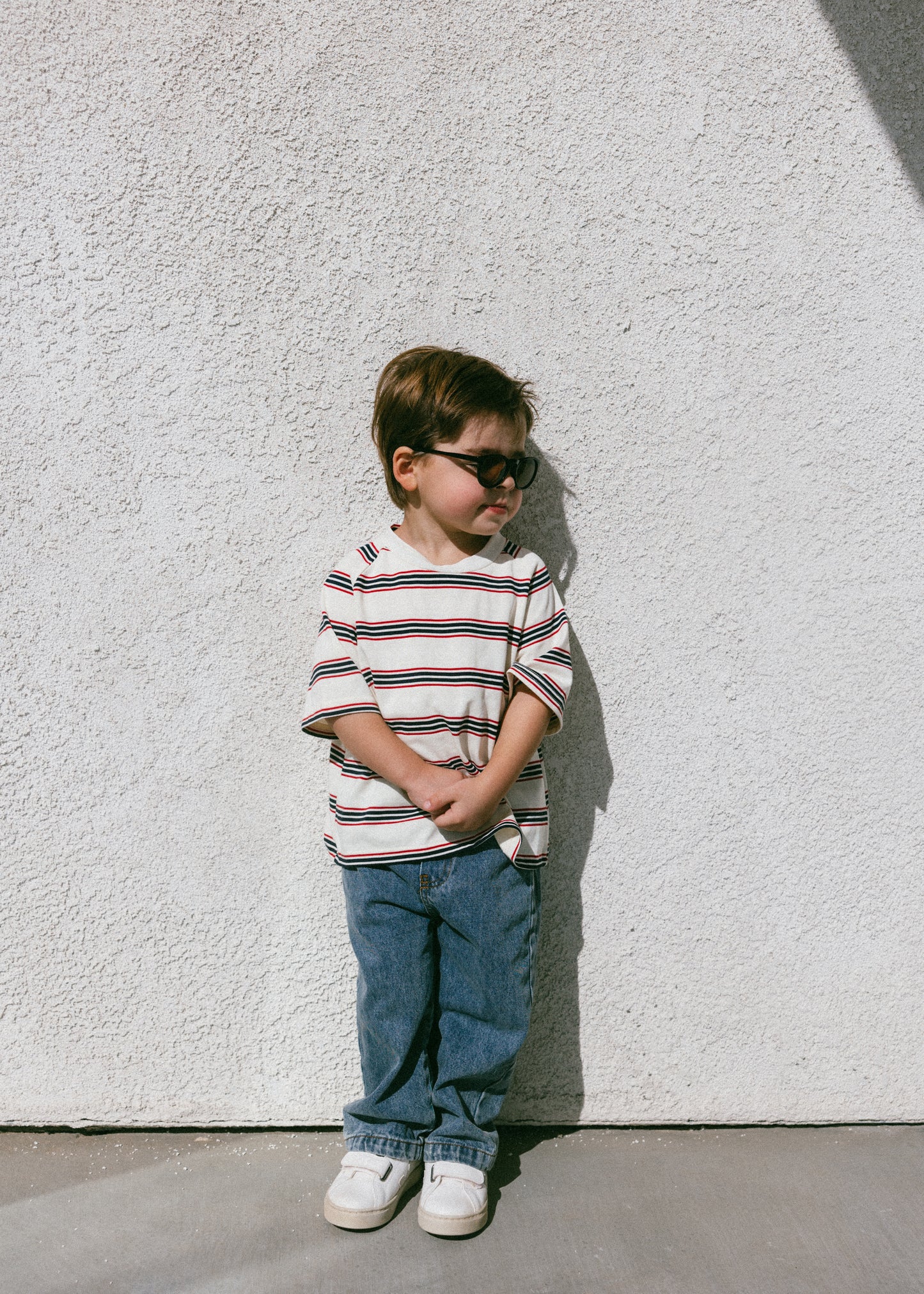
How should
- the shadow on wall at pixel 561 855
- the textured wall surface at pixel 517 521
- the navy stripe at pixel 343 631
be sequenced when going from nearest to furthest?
the navy stripe at pixel 343 631, the textured wall surface at pixel 517 521, the shadow on wall at pixel 561 855

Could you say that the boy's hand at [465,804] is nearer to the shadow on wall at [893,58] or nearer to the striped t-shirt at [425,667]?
the striped t-shirt at [425,667]

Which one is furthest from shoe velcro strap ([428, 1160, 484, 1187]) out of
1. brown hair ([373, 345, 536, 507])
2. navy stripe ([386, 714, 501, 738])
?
brown hair ([373, 345, 536, 507])

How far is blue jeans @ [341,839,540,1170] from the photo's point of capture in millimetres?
1756

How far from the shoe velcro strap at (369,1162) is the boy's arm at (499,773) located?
2.40 ft

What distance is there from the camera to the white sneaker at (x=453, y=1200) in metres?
1.76

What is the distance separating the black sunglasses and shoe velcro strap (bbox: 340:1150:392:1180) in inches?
53.8

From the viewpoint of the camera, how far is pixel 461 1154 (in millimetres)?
1832

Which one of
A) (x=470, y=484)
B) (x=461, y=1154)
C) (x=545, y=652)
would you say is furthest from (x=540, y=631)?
(x=461, y=1154)

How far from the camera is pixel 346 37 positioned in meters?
1.82

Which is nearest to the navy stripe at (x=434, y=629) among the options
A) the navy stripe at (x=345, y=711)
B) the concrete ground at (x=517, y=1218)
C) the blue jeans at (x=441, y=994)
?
the navy stripe at (x=345, y=711)

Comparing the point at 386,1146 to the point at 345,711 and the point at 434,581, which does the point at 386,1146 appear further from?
the point at 434,581

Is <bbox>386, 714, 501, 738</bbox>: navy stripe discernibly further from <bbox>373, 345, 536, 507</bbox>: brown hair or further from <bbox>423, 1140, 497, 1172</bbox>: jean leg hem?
<bbox>423, 1140, 497, 1172</bbox>: jean leg hem

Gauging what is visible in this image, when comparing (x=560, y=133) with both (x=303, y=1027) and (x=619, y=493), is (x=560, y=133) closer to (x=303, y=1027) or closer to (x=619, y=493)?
(x=619, y=493)

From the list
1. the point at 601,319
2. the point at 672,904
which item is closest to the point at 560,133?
the point at 601,319
